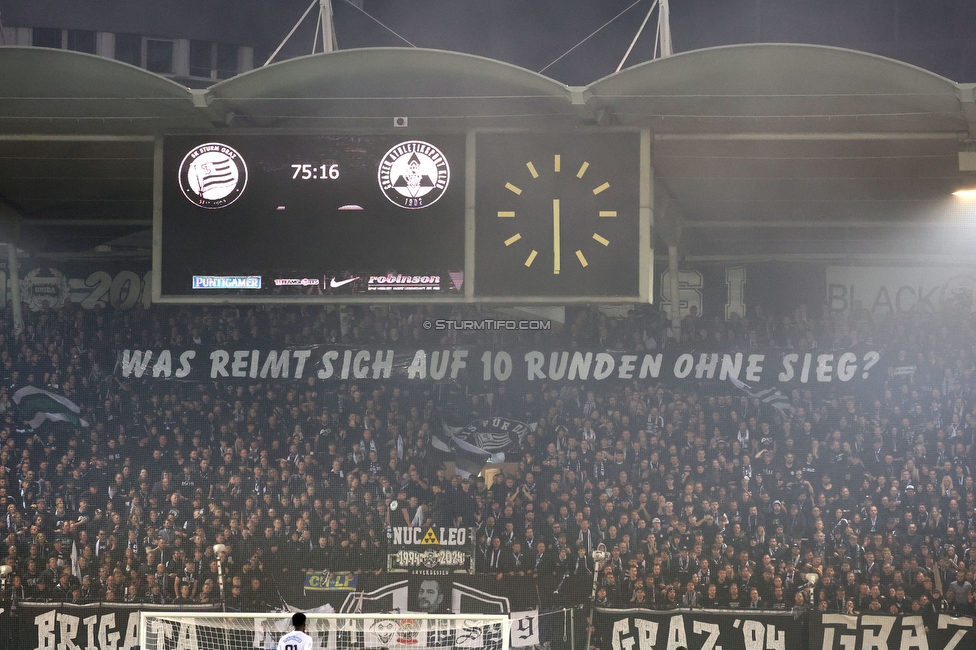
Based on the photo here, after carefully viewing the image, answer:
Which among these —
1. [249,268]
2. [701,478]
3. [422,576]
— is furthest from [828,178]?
[249,268]

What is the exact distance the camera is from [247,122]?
27.9ft

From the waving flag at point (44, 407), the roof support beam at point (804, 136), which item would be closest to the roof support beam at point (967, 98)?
the roof support beam at point (804, 136)

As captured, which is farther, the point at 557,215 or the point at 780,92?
the point at 780,92

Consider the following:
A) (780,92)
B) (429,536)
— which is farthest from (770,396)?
(780,92)

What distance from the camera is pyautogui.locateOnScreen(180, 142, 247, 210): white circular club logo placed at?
7.77 meters

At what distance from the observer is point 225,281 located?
25.0 feet

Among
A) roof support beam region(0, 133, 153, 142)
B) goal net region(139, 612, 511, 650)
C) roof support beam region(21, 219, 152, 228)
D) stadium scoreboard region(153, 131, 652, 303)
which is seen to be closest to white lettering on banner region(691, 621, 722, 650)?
goal net region(139, 612, 511, 650)

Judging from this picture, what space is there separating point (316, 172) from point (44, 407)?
8960mm

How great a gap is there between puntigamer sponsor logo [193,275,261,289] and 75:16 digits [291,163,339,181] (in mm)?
779

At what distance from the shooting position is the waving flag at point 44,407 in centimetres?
1475

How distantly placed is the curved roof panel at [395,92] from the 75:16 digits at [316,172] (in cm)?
59

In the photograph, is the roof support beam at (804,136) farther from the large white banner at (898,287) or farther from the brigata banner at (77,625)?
the large white banner at (898,287)

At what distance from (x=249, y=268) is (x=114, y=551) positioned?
613 centimetres

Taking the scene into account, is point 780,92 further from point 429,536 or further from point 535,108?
point 429,536
